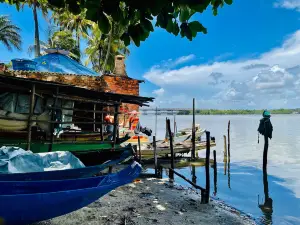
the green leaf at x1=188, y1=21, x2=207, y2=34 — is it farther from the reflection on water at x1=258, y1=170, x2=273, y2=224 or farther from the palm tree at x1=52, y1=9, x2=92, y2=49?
the palm tree at x1=52, y1=9, x2=92, y2=49

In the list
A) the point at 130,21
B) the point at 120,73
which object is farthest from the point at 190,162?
the point at 130,21

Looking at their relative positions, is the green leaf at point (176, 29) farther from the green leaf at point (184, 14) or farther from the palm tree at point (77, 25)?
the palm tree at point (77, 25)

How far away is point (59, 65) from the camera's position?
16.4 m

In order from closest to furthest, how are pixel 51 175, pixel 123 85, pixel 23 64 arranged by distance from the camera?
pixel 51 175
pixel 23 64
pixel 123 85

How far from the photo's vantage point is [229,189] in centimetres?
1588

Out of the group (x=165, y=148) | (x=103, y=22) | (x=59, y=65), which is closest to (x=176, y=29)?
(x=103, y=22)

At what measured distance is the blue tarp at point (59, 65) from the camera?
1598 cm

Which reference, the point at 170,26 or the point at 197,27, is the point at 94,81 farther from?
the point at 197,27

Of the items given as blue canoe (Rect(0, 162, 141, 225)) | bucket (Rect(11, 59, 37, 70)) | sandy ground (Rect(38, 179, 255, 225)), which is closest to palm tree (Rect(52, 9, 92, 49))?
bucket (Rect(11, 59, 37, 70))

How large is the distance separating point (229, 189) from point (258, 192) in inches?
63.2

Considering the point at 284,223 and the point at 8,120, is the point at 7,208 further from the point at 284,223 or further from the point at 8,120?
the point at 284,223

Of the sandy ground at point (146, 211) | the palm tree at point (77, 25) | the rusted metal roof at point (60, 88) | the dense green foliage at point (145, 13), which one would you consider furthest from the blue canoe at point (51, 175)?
the palm tree at point (77, 25)

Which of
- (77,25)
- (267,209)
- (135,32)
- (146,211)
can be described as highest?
(77,25)

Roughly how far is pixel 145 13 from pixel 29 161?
4.28 m
